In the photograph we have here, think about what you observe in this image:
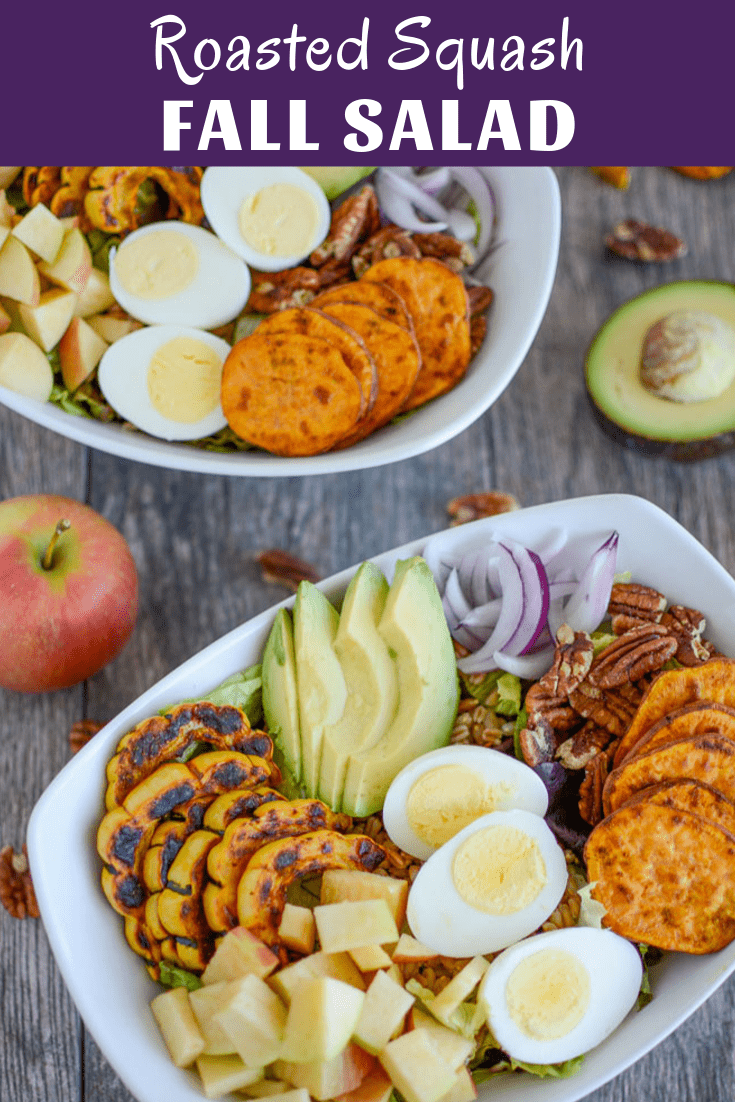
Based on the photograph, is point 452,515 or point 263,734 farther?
point 452,515

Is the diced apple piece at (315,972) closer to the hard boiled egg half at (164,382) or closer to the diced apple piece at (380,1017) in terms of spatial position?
the diced apple piece at (380,1017)

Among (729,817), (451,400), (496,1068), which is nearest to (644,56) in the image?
(451,400)

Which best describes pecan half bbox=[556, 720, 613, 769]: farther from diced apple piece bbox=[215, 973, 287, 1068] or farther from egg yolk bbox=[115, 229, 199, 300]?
egg yolk bbox=[115, 229, 199, 300]

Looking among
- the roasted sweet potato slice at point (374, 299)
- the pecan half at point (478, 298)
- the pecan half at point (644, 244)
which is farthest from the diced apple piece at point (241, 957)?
the pecan half at point (644, 244)

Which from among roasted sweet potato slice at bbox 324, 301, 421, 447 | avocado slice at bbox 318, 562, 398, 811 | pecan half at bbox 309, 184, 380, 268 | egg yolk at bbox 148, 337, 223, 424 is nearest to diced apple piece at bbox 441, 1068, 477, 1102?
avocado slice at bbox 318, 562, 398, 811

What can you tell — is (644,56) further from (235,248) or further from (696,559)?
(696,559)
